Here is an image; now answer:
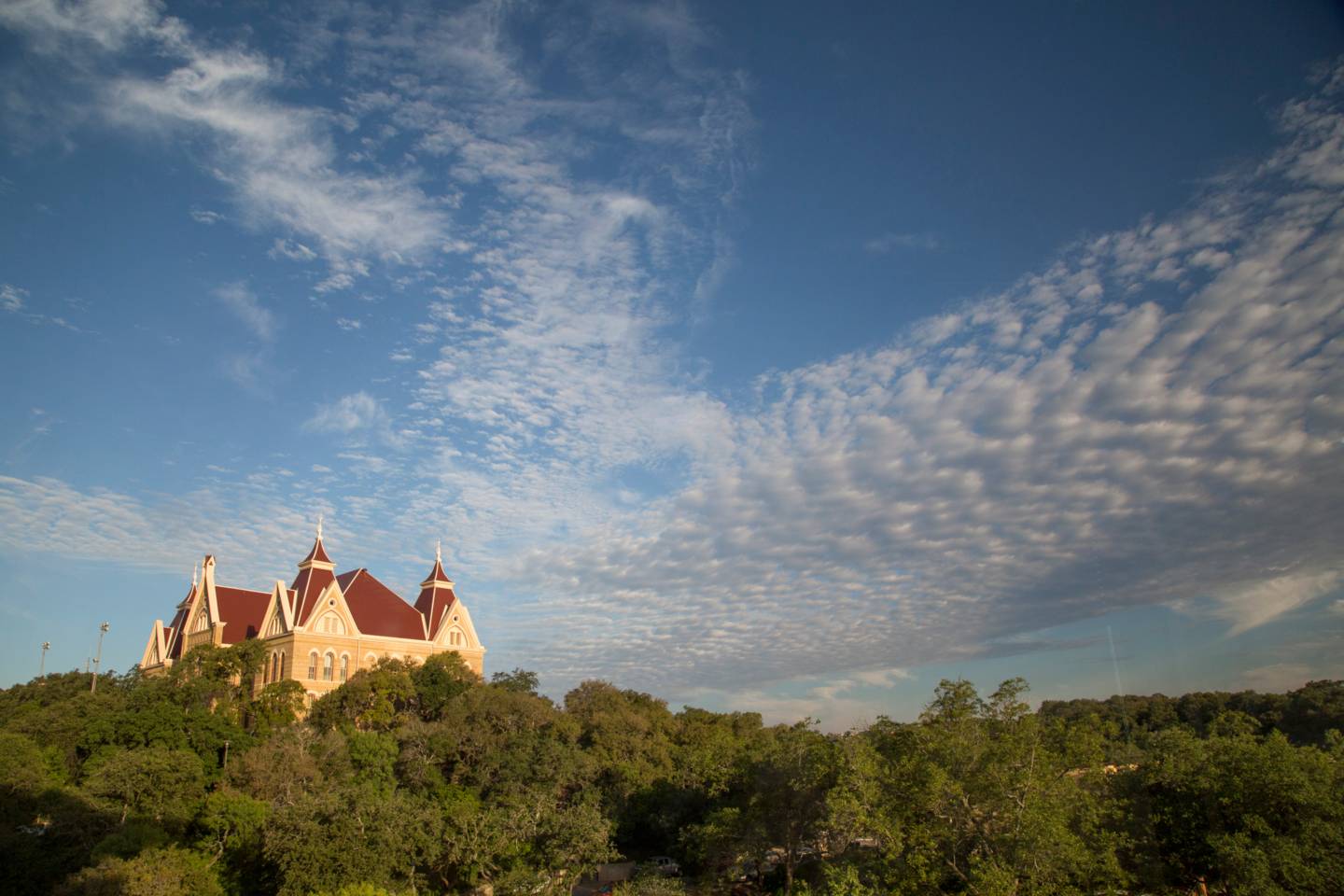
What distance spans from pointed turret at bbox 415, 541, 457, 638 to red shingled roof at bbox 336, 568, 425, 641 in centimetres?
75

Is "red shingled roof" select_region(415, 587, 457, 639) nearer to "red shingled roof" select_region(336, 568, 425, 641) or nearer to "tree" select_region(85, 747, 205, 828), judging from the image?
"red shingled roof" select_region(336, 568, 425, 641)

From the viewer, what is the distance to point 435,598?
65.8 metres

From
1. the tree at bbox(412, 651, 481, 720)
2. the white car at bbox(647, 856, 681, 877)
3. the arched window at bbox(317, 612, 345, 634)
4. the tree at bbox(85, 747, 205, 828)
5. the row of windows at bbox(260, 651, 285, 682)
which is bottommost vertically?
the white car at bbox(647, 856, 681, 877)

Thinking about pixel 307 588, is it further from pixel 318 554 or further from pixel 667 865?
pixel 667 865

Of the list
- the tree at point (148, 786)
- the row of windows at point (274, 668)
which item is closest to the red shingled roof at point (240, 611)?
the row of windows at point (274, 668)

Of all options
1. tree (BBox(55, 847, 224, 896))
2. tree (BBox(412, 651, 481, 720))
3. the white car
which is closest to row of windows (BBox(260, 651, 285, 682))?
tree (BBox(412, 651, 481, 720))

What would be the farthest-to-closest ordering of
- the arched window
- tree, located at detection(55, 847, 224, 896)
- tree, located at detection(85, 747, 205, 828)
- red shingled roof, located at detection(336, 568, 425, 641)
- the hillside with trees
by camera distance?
A: red shingled roof, located at detection(336, 568, 425, 641)
the arched window
tree, located at detection(85, 747, 205, 828)
tree, located at detection(55, 847, 224, 896)
the hillside with trees

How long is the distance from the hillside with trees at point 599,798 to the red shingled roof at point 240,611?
32.7ft

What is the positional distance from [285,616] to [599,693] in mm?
21563

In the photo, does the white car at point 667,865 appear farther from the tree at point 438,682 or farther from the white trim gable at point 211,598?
the white trim gable at point 211,598

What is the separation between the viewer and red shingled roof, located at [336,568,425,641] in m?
60.6

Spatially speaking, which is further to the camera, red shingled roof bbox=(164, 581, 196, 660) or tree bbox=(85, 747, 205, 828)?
red shingled roof bbox=(164, 581, 196, 660)

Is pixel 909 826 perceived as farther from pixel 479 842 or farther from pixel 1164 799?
pixel 479 842

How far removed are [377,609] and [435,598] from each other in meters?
4.83
